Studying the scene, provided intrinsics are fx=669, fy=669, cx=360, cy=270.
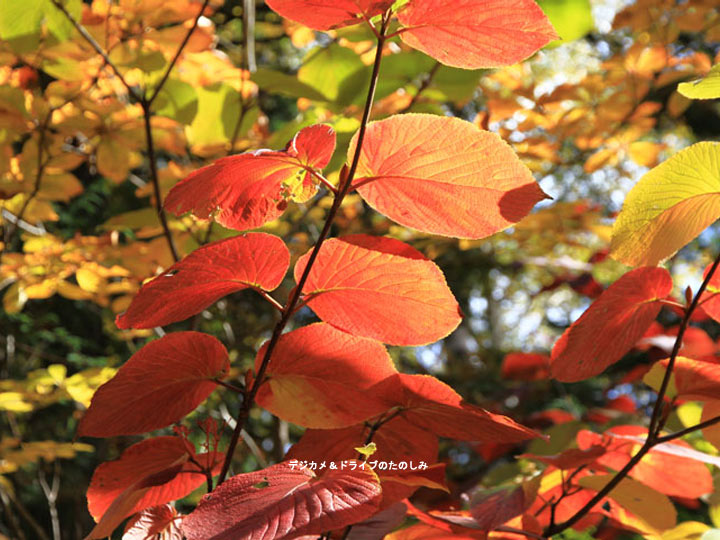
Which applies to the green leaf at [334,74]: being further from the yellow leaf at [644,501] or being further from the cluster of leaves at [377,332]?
the yellow leaf at [644,501]

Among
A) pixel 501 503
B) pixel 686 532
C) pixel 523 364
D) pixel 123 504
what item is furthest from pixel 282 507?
pixel 523 364

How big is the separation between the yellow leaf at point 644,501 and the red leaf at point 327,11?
414 millimetres

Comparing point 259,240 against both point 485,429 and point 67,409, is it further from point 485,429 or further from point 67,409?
point 67,409

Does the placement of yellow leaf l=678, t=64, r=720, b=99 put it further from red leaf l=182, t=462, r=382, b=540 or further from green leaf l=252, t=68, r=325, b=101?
green leaf l=252, t=68, r=325, b=101

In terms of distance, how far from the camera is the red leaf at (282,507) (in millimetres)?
322

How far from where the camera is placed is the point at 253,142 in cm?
126

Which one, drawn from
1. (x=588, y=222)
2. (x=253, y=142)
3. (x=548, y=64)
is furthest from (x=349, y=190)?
(x=548, y=64)

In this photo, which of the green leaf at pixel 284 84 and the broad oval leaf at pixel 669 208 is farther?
the green leaf at pixel 284 84

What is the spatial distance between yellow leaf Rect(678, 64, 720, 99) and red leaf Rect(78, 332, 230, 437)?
325 mm

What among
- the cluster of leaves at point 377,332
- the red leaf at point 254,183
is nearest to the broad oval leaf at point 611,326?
the cluster of leaves at point 377,332

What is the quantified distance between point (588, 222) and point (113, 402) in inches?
62.2

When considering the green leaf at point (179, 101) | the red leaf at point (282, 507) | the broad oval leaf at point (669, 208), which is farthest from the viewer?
the green leaf at point (179, 101)

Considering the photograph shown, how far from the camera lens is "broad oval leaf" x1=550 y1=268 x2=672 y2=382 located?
0.45 m

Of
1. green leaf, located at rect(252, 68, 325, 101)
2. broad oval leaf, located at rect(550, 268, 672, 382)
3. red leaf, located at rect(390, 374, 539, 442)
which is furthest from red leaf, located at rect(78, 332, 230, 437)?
green leaf, located at rect(252, 68, 325, 101)
